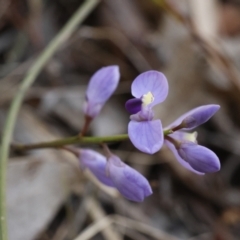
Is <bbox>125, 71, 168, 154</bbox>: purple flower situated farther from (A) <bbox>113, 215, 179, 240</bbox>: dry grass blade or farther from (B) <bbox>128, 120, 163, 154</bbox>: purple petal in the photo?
(A) <bbox>113, 215, 179, 240</bbox>: dry grass blade

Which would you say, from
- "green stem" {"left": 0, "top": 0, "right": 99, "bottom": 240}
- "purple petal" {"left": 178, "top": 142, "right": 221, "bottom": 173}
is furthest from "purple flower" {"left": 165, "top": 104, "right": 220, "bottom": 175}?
"green stem" {"left": 0, "top": 0, "right": 99, "bottom": 240}

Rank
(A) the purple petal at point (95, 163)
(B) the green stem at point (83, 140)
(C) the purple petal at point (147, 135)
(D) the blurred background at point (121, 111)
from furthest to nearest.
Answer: (D) the blurred background at point (121, 111) → (A) the purple petal at point (95, 163) → (B) the green stem at point (83, 140) → (C) the purple petal at point (147, 135)

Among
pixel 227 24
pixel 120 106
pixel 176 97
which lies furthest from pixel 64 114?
pixel 227 24

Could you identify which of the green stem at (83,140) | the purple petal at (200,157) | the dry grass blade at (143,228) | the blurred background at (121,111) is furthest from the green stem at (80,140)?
the dry grass blade at (143,228)

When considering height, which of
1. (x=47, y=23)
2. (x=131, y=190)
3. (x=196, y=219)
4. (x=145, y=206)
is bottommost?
(x=196, y=219)

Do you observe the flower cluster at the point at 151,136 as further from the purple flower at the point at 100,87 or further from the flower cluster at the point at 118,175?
the purple flower at the point at 100,87

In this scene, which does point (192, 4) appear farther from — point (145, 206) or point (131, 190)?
point (131, 190)
